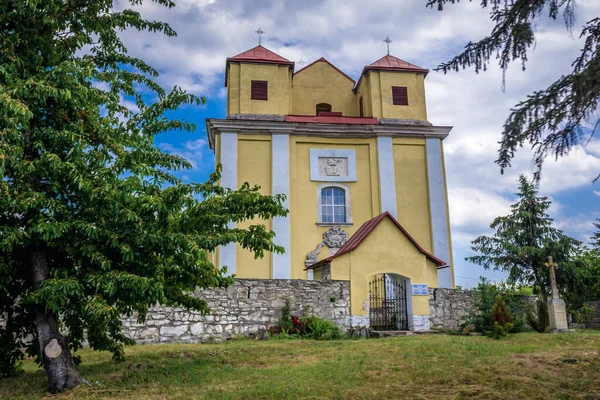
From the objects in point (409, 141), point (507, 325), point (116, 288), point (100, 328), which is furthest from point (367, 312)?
point (409, 141)

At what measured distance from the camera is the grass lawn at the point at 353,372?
25.1 ft

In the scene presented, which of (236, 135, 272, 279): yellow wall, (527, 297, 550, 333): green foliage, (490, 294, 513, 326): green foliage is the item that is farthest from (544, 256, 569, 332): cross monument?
(236, 135, 272, 279): yellow wall

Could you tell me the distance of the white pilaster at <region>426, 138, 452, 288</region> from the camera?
22.8 metres

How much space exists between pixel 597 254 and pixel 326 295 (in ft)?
74.7

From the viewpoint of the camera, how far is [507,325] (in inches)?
526

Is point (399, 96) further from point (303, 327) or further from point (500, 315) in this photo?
point (303, 327)

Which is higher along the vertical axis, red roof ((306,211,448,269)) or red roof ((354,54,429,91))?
red roof ((354,54,429,91))

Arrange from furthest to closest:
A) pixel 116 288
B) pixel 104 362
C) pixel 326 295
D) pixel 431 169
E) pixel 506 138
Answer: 1. pixel 431 169
2. pixel 326 295
3. pixel 104 362
4. pixel 116 288
5. pixel 506 138

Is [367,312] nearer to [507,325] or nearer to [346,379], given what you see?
[507,325]

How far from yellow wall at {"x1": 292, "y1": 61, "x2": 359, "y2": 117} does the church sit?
1442mm

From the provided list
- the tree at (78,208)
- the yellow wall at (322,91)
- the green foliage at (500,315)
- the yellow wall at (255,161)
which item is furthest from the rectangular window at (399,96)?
the tree at (78,208)

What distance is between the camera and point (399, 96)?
25094 millimetres

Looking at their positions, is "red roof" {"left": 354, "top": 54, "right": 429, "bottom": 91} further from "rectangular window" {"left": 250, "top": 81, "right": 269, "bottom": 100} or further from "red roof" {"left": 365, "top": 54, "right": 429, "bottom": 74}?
"rectangular window" {"left": 250, "top": 81, "right": 269, "bottom": 100}

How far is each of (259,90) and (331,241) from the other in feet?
24.4
